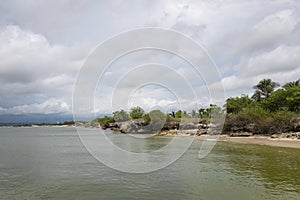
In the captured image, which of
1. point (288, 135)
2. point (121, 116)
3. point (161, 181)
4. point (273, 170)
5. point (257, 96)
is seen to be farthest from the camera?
point (121, 116)

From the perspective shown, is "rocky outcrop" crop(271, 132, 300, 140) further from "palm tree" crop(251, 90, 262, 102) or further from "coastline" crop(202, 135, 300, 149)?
"palm tree" crop(251, 90, 262, 102)

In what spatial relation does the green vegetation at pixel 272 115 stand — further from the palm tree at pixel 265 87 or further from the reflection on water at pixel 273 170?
the reflection on water at pixel 273 170

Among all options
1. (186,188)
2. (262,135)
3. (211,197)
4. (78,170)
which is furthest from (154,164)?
(262,135)

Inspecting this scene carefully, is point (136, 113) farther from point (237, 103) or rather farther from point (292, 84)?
point (292, 84)

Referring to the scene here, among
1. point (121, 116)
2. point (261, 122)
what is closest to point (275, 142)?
point (261, 122)

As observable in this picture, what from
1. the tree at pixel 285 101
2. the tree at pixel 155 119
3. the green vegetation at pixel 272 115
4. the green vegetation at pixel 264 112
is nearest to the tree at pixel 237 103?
the green vegetation at pixel 264 112

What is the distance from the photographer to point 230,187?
19.1 m

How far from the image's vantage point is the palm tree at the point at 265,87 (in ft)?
254

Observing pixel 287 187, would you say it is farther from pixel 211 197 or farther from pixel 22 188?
pixel 22 188

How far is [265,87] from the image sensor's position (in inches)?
3083

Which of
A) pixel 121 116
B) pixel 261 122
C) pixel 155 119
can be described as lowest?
pixel 261 122

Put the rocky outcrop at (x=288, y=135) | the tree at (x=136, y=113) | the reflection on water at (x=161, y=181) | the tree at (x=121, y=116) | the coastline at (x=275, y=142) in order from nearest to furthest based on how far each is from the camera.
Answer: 1. the reflection on water at (x=161, y=181)
2. the coastline at (x=275, y=142)
3. the rocky outcrop at (x=288, y=135)
4. the tree at (x=136, y=113)
5. the tree at (x=121, y=116)

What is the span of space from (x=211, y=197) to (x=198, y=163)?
12.9 metres

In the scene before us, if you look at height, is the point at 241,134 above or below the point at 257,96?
below
